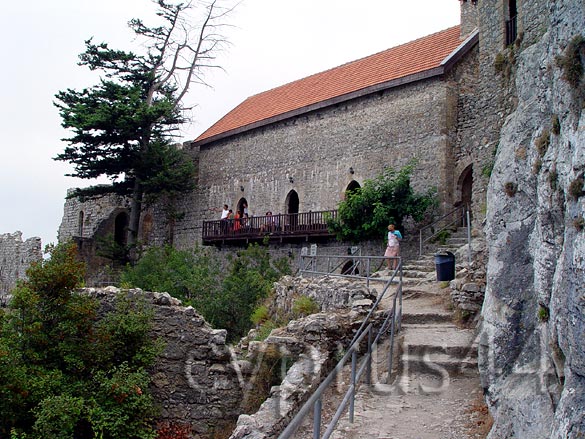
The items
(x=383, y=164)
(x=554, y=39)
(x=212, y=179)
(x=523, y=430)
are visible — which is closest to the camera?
(x=523, y=430)

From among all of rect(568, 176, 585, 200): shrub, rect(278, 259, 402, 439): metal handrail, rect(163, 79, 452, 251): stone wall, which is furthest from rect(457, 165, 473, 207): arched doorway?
rect(568, 176, 585, 200): shrub

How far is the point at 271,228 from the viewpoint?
23703 mm

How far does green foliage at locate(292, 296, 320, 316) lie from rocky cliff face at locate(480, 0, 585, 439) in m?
5.49

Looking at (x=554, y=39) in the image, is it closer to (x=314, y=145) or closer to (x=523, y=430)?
(x=523, y=430)

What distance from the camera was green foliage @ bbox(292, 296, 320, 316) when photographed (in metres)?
12.8

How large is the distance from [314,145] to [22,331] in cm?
1475

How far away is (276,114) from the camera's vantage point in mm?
25297

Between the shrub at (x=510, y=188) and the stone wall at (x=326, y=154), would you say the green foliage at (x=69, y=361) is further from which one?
the stone wall at (x=326, y=154)

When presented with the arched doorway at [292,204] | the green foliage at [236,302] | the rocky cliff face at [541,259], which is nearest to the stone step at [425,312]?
the rocky cliff face at [541,259]

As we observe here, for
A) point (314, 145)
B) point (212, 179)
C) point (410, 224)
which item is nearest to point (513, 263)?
point (410, 224)

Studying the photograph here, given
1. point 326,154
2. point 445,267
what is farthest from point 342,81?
point 445,267

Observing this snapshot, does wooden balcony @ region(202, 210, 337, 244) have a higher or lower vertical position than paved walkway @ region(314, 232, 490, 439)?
higher

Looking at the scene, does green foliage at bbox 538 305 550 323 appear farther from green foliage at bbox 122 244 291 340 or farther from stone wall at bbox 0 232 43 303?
stone wall at bbox 0 232 43 303

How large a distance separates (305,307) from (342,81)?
1329 cm
